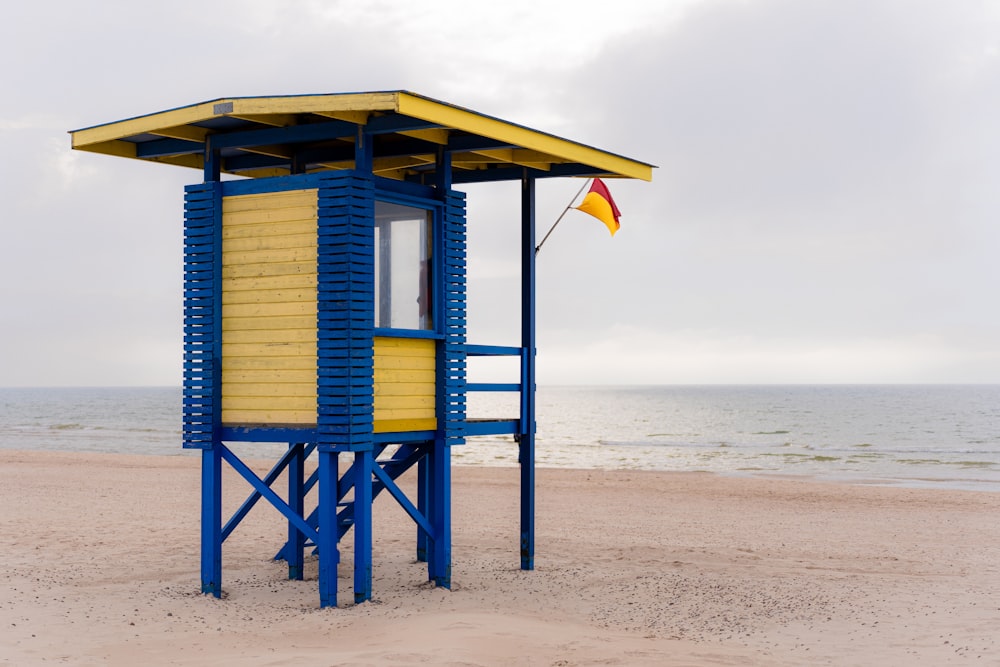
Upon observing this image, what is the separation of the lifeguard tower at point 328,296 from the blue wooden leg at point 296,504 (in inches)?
0.9

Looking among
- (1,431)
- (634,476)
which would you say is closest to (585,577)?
(634,476)

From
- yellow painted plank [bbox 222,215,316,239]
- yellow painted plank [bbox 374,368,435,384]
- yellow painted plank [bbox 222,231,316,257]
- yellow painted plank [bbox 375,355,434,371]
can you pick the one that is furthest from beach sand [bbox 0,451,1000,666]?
yellow painted plank [bbox 222,215,316,239]

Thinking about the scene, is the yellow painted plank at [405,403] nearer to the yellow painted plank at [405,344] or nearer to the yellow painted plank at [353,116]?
the yellow painted plank at [405,344]

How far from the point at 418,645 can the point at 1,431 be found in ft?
189

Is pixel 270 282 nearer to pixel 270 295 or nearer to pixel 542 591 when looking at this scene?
pixel 270 295

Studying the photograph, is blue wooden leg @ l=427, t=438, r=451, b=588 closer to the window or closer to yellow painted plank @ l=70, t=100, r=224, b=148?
the window

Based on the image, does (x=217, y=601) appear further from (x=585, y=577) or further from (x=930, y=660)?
(x=930, y=660)

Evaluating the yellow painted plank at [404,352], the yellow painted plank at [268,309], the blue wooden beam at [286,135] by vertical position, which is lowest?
the yellow painted plank at [404,352]

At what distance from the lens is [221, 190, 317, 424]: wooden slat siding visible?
9742 millimetres

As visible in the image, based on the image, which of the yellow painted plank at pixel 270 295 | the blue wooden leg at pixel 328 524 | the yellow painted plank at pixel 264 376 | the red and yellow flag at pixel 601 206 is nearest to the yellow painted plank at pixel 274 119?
the yellow painted plank at pixel 270 295

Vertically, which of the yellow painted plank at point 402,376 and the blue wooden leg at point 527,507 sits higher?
the yellow painted plank at point 402,376

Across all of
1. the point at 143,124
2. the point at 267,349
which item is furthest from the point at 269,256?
the point at 143,124

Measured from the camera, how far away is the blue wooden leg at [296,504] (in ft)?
36.9

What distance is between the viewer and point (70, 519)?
16656 mm
